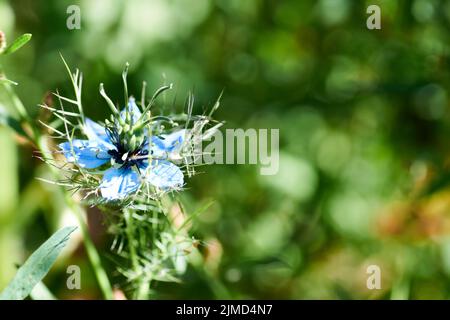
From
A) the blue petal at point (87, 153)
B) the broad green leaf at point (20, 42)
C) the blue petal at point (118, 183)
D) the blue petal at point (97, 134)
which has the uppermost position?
the broad green leaf at point (20, 42)

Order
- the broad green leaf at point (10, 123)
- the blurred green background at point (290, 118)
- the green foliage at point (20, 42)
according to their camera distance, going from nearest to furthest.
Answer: the green foliage at point (20, 42), the broad green leaf at point (10, 123), the blurred green background at point (290, 118)

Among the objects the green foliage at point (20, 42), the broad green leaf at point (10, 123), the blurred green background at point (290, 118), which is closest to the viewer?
the green foliage at point (20, 42)

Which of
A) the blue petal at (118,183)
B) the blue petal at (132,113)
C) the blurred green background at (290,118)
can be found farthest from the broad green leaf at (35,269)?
the blurred green background at (290,118)

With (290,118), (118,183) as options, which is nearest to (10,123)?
(118,183)

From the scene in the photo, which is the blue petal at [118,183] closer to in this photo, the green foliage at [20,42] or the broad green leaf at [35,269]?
the broad green leaf at [35,269]

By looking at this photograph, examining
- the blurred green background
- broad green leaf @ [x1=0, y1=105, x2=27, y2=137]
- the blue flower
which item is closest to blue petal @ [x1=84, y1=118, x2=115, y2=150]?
the blue flower

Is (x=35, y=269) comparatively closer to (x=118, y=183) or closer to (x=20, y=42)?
(x=118, y=183)
